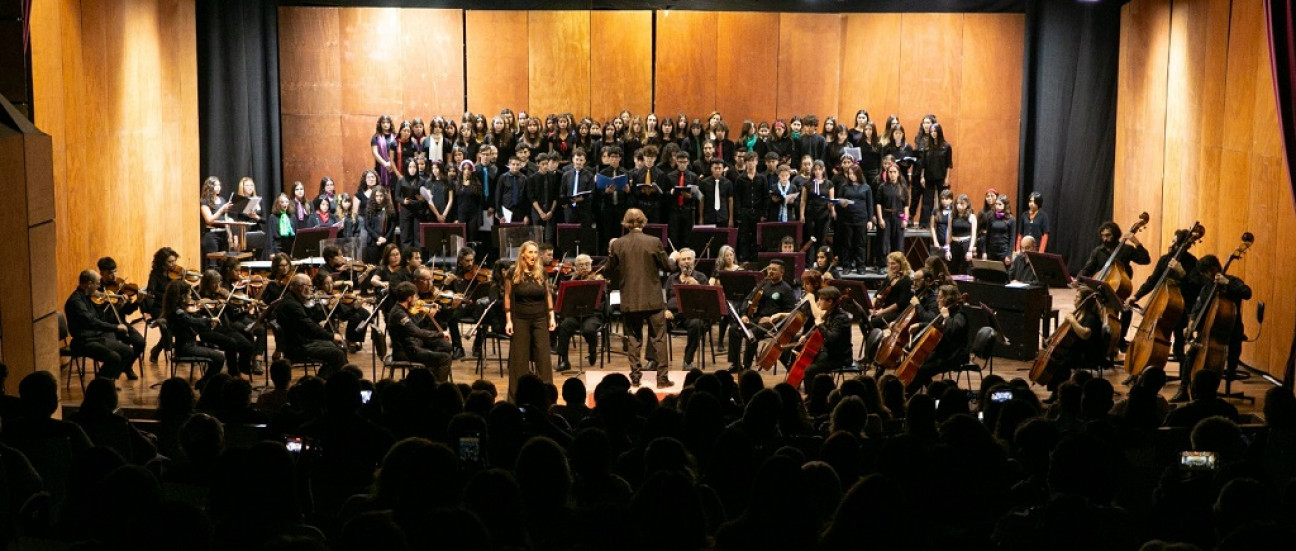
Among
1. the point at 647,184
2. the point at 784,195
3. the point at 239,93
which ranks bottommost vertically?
the point at 784,195

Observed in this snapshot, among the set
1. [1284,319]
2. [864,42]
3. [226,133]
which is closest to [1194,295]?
[1284,319]

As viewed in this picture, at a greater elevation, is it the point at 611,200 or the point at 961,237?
the point at 611,200

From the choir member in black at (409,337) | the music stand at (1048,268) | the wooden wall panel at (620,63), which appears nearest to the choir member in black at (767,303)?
the music stand at (1048,268)

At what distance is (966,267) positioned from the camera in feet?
55.7

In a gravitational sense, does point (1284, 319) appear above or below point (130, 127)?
below

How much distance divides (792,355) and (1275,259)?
443cm

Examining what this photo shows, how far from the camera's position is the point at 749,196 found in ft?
56.1

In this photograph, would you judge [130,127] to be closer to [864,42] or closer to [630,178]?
[630,178]

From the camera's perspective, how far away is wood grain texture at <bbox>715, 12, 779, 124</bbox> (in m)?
20.2

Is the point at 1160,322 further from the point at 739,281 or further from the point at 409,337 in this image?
the point at 409,337

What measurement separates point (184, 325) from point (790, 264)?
540 cm

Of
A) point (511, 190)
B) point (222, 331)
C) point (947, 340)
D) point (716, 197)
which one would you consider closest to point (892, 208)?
point (716, 197)

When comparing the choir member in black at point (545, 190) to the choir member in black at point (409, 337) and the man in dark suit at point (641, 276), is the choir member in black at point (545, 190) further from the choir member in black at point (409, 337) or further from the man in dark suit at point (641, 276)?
the choir member in black at point (409, 337)

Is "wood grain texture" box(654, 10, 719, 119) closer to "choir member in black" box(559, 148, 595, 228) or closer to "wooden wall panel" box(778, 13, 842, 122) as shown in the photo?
"wooden wall panel" box(778, 13, 842, 122)
